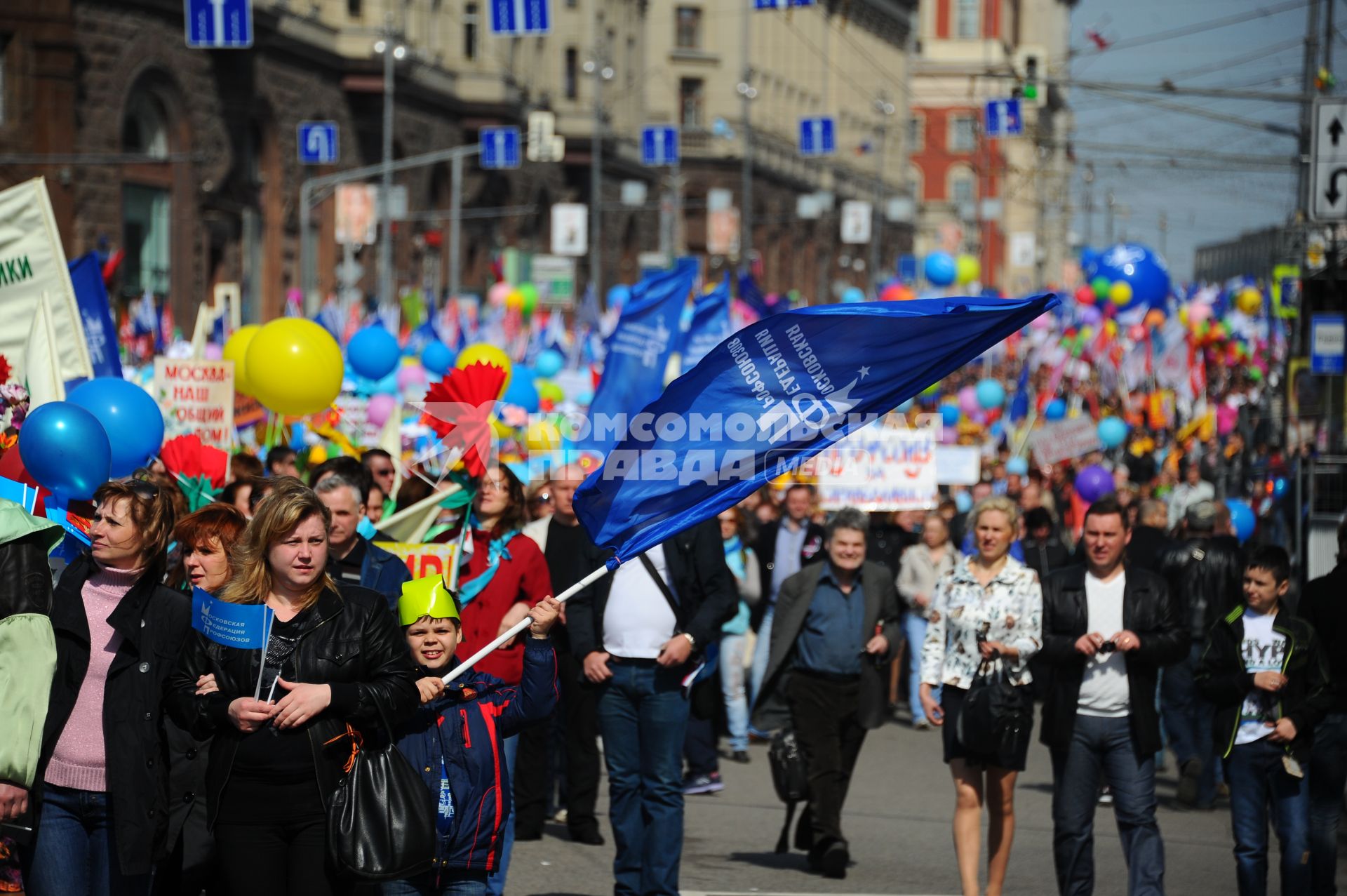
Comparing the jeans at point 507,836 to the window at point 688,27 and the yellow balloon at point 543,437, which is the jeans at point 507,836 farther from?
the window at point 688,27

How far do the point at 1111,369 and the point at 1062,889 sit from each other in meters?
21.9

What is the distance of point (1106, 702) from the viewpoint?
299 inches

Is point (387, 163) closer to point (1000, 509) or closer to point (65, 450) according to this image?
point (1000, 509)

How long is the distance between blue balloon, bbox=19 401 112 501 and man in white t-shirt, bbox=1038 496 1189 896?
3524 mm

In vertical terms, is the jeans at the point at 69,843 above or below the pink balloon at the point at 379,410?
below

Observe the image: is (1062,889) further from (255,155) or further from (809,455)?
(255,155)

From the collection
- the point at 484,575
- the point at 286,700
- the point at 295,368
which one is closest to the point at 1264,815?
the point at 484,575

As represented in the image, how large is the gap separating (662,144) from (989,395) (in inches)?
923

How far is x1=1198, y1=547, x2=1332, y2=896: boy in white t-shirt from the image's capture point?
759cm

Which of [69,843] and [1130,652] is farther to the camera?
[1130,652]

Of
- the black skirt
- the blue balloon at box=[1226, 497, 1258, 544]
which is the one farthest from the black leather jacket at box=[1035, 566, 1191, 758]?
the blue balloon at box=[1226, 497, 1258, 544]

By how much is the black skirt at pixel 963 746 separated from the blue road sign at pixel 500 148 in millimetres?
34930

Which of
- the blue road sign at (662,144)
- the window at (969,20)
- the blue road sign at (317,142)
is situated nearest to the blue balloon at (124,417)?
the blue road sign at (317,142)

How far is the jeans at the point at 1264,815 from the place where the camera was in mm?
7602
